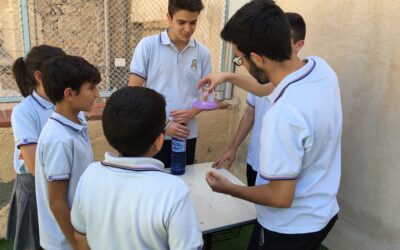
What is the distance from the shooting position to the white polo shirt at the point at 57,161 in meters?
1.60

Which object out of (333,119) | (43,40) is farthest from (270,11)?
(43,40)

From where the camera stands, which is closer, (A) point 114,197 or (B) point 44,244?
(A) point 114,197

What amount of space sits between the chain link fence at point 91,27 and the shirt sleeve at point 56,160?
3.33 m

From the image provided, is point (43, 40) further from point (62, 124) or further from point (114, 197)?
point (114, 197)

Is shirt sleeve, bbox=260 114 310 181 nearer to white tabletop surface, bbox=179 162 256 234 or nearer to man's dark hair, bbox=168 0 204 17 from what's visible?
white tabletop surface, bbox=179 162 256 234

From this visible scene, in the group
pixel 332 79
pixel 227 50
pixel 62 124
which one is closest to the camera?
pixel 332 79

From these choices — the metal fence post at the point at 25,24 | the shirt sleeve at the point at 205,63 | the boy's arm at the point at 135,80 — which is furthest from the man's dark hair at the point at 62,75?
the metal fence post at the point at 25,24

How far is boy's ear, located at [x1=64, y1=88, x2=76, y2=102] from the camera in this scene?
1.72 m

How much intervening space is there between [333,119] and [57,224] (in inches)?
55.5

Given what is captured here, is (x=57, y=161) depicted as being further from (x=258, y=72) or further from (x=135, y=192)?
(x=258, y=72)

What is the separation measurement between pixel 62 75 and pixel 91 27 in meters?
4.43

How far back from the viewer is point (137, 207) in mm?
1215

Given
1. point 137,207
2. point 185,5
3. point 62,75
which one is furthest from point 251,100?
point 137,207

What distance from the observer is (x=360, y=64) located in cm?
258
